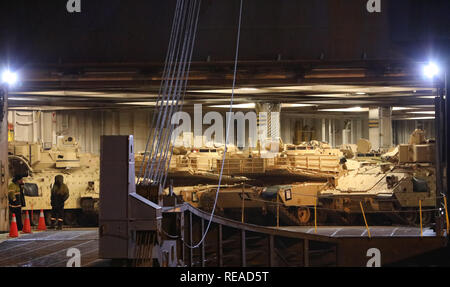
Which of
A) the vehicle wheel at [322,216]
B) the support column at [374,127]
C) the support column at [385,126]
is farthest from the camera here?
the support column at [374,127]

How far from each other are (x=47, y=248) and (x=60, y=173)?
32.9 ft

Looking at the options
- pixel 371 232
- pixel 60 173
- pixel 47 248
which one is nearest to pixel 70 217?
pixel 60 173

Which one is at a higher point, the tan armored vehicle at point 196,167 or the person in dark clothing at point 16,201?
the tan armored vehicle at point 196,167

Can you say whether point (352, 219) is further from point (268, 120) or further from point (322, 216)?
point (268, 120)

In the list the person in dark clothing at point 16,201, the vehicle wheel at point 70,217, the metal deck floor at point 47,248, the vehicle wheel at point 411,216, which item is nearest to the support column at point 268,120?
the vehicle wheel at point 411,216

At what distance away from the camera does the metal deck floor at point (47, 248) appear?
9.79 meters

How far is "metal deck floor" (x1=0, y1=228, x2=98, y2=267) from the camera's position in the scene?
9.79m

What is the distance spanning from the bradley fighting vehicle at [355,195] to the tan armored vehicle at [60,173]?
3248 millimetres

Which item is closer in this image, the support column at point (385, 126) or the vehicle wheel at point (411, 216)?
the vehicle wheel at point (411, 216)

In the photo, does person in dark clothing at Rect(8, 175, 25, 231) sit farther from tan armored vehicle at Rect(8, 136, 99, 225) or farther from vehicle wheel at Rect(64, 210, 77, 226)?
vehicle wheel at Rect(64, 210, 77, 226)

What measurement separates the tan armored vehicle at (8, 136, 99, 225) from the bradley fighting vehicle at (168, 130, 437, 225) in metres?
3.25

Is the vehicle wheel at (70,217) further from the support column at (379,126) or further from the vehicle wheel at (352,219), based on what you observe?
the support column at (379,126)

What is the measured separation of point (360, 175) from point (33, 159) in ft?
36.2

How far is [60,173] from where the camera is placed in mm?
21031
